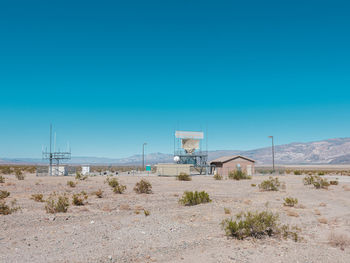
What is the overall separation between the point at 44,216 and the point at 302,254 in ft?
30.5

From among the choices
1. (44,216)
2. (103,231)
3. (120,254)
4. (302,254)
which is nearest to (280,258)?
(302,254)

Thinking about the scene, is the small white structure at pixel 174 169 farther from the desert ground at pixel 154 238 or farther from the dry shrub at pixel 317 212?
the dry shrub at pixel 317 212

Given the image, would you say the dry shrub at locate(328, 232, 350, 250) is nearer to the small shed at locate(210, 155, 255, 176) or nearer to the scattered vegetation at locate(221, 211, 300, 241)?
the scattered vegetation at locate(221, 211, 300, 241)

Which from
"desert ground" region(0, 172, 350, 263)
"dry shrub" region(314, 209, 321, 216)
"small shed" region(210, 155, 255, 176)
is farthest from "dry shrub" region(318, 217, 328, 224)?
"small shed" region(210, 155, 255, 176)

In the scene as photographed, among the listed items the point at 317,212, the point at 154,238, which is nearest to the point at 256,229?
the point at 154,238

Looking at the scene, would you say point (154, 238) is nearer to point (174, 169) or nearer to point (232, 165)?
point (174, 169)

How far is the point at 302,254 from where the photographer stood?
744cm

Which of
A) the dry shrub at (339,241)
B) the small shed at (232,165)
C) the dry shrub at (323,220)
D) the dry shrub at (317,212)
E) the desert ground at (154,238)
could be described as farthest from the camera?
the small shed at (232,165)

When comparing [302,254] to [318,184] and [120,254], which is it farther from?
[318,184]

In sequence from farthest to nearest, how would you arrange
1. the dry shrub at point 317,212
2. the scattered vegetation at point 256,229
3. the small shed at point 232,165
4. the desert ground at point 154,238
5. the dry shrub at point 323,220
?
the small shed at point 232,165 < the dry shrub at point 317,212 < the dry shrub at point 323,220 < the scattered vegetation at point 256,229 < the desert ground at point 154,238

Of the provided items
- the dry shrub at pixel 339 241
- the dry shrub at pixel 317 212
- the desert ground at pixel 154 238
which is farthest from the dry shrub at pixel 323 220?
the dry shrub at pixel 339 241

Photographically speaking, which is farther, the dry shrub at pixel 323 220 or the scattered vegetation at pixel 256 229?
the dry shrub at pixel 323 220

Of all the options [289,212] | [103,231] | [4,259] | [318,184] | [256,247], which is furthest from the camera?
[318,184]

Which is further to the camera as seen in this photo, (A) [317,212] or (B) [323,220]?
(A) [317,212]
